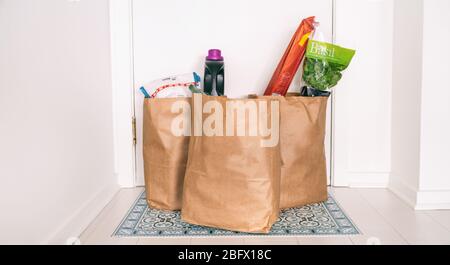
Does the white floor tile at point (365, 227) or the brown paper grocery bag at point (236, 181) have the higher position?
the brown paper grocery bag at point (236, 181)

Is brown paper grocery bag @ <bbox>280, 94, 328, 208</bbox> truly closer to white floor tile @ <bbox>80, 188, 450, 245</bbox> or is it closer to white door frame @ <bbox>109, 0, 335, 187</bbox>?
white floor tile @ <bbox>80, 188, 450, 245</bbox>

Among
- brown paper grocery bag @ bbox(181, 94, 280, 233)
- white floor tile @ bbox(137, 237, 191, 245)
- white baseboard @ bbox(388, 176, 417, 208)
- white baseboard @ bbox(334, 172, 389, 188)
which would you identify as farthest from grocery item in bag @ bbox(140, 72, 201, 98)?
white baseboard @ bbox(388, 176, 417, 208)

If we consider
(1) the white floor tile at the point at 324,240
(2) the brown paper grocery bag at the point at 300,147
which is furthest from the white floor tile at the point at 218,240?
(2) the brown paper grocery bag at the point at 300,147

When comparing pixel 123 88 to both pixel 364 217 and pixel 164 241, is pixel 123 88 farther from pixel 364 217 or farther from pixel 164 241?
pixel 364 217

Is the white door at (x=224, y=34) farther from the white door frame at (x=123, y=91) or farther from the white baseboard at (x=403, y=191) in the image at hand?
the white baseboard at (x=403, y=191)

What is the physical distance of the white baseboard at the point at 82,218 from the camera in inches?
46.6

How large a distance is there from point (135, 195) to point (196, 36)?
26.7 inches

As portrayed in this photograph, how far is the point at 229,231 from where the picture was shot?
4.34ft

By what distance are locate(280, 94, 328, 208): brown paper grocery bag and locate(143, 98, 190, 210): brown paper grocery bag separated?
33 cm

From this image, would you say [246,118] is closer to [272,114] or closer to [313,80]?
[272,114]

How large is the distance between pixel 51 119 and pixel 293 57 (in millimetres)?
843

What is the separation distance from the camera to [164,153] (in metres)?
1.49

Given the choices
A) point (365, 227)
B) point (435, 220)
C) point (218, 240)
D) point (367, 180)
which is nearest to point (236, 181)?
point (218, 240)

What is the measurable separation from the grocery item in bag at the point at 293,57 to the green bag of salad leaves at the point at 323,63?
0.18 feet
